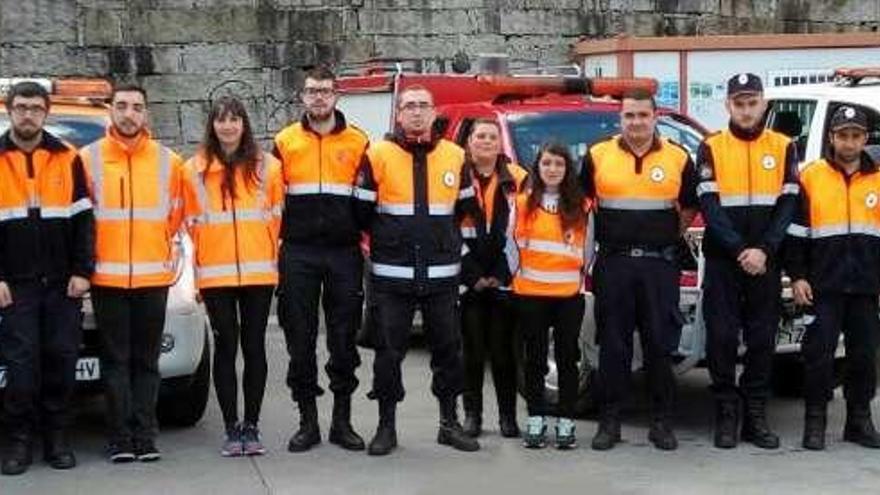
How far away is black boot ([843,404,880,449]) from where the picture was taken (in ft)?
23.2

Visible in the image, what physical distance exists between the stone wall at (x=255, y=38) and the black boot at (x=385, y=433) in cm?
695

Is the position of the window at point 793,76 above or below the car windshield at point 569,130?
above

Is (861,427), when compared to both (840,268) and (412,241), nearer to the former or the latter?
(840,268)

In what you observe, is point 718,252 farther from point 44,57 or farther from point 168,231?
point 44,57

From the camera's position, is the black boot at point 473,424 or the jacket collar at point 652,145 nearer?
the jacket collar at point 652,145

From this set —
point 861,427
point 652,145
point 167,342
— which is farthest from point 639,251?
point 167,342

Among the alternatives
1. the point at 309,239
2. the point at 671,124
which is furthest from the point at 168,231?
the point at 671,124

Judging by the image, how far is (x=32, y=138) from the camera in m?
6.56

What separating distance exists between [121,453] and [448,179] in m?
2.06

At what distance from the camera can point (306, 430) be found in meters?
6.97

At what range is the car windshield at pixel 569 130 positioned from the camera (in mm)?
8750

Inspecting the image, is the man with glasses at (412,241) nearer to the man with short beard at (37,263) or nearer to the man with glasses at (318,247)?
the man with glasses at (318,247)

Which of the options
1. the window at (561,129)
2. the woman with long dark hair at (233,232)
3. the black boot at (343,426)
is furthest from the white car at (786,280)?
the woman with long dark hair at (233,232)

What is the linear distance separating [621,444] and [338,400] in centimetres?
147
